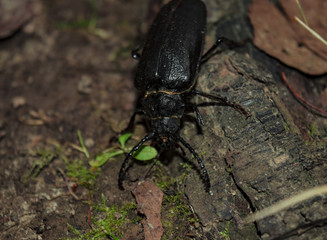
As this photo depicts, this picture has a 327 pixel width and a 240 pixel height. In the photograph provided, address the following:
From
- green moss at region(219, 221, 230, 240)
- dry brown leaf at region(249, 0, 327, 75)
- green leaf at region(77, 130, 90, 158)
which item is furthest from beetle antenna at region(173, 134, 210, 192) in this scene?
dry brown leaf at region(249, 0, 327, 75)

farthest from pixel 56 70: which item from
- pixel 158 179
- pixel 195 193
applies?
pixel 195 193

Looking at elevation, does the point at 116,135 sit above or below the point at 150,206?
below

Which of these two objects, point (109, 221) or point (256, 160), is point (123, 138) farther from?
point (256, 160)

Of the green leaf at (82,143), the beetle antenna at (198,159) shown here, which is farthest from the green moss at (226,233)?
the green leaf at (82,143)

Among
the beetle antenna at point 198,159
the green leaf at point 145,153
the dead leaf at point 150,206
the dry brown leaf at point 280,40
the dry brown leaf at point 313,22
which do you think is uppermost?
the dry brown leaf at point 313,22

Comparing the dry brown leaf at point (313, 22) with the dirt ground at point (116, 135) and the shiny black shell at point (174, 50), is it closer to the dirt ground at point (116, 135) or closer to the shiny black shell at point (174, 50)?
the dirt ground at point (116, 135)

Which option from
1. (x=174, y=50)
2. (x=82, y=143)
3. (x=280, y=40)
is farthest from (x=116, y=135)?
(x=280, y=40)

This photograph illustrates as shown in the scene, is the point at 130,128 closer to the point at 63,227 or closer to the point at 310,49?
the point at 63,227
